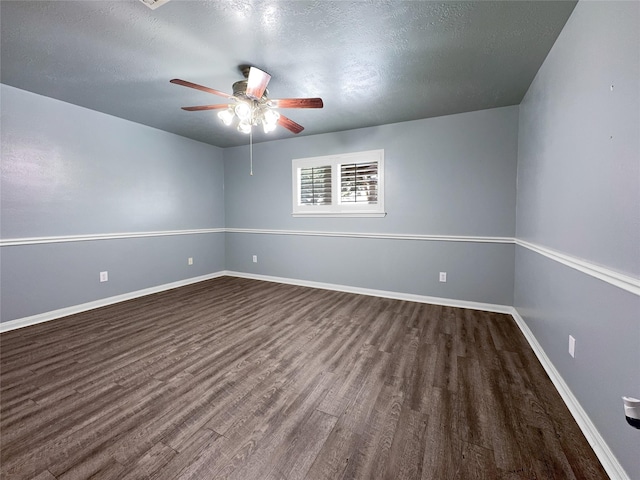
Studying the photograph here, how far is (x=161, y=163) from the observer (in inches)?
155

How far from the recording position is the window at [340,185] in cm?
372

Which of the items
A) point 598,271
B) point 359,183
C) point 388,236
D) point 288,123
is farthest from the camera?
point 359,183

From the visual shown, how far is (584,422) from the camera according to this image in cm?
136

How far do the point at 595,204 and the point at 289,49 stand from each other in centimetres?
210

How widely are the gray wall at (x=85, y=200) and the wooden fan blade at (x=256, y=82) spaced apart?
2401 millimetres

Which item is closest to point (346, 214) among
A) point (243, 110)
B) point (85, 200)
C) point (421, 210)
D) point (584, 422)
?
point (421, 210)

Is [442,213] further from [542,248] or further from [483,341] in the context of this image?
[483,341]

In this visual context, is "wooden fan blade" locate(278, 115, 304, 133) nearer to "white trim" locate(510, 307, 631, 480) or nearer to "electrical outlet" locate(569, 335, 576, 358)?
"electrical outlet" locate(569, 335, 576, 358)

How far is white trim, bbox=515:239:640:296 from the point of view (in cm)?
101

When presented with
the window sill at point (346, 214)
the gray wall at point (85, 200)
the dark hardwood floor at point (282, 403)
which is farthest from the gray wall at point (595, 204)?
the gray wall at point (85, 200)

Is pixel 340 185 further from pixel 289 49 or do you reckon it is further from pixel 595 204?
pixel 595 204

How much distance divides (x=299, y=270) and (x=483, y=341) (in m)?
2.72

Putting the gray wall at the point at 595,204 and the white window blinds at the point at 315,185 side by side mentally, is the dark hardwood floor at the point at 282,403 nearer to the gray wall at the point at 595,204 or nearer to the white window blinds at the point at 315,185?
the gray wall at the point at 595,204

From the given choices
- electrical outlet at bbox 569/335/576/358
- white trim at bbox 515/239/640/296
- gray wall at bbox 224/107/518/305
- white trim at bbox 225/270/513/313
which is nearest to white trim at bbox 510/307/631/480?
electrical outlet at bbox 569/335/576/358
